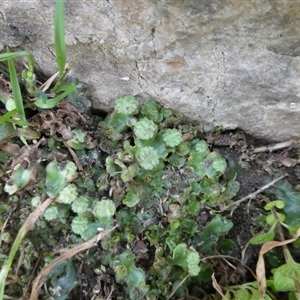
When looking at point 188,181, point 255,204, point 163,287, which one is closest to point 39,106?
point 188,181

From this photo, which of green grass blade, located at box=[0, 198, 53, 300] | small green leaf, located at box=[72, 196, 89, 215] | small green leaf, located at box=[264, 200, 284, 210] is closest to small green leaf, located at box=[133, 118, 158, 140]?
small green leaf, located at box=[72, 196, 89, 215]

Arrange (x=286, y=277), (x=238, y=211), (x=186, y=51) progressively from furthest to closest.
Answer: (x=238, y=211), (x=286, y=277), (x=186, y=51)

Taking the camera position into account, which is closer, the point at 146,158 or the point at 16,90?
the point at 16,90

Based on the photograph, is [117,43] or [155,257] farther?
[155,257]

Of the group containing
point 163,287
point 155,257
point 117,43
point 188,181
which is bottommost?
point 163,287

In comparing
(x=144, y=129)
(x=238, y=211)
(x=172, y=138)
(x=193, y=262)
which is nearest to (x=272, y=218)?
(x=238, y=211)

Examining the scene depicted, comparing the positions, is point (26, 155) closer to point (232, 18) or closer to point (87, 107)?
point (87, 107)

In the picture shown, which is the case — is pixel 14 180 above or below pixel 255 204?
above

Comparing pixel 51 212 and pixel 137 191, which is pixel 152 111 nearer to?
pixel 137 191
